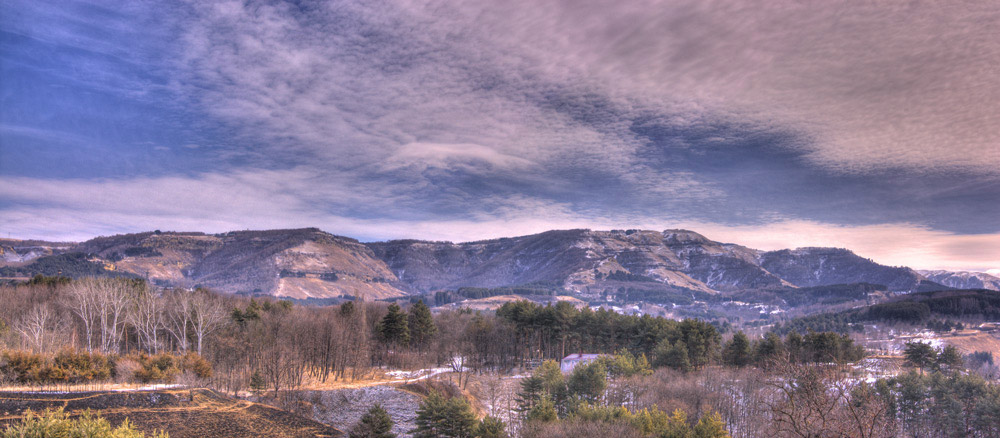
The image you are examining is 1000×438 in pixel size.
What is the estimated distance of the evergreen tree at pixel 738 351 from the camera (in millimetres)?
87188

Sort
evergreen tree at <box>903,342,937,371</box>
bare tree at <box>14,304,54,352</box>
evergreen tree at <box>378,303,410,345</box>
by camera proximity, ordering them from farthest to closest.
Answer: evergreen tree at <box>378,303,410,345</box> → evergreen tree at <box>903,342,937,371</box> → bare tree at <box>14,304,54,352</box>

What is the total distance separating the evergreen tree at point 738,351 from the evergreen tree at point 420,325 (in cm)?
5683

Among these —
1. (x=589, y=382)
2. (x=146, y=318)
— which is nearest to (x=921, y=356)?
(x=589, y=382)

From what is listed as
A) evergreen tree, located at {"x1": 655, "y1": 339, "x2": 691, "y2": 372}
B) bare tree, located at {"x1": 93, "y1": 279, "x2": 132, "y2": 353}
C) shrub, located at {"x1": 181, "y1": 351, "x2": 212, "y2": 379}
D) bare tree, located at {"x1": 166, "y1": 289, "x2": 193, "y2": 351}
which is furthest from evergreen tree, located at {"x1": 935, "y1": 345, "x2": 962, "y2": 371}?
bare tree, located at {"x1": 93, "y1": 279, "x2": 132, "y2": 353}

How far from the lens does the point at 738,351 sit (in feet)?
287

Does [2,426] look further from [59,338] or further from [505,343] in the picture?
[505,343]

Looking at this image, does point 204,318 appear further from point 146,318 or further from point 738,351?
point 738,351

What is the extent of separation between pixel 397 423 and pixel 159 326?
46.5 metres

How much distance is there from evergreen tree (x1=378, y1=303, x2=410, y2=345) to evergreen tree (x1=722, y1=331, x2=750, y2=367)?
195 feet

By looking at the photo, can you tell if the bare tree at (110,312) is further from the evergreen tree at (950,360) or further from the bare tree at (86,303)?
the evergreen tree at (950,360)

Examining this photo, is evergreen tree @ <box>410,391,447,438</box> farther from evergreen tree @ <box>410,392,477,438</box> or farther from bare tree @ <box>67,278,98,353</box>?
bare tree @ <box>67,278,98,353</box>

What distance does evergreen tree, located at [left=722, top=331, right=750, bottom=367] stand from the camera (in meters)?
87.2

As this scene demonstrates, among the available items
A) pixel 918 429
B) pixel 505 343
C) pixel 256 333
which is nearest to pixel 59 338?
pixel 256 333

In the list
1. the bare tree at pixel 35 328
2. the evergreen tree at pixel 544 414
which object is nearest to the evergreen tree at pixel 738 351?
Result: the evergreen tree at pixel 544 414
